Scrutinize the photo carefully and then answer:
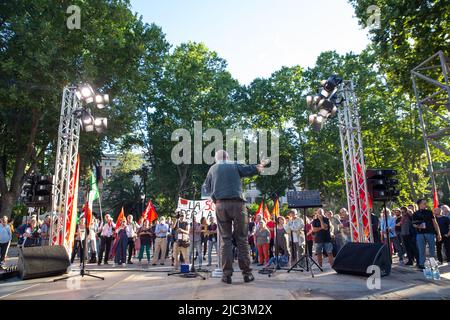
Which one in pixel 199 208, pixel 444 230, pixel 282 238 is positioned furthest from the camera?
pixel 199 208

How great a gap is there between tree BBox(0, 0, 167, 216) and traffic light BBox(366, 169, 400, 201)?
1565 cm

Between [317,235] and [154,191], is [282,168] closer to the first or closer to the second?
[154,191]

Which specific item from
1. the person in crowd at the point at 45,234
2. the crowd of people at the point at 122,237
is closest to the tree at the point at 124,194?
the person in crowd at the point at 45,234

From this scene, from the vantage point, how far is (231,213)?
5566 mm

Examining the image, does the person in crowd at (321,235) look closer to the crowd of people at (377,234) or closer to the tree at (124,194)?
the crowd of people at (377,234)

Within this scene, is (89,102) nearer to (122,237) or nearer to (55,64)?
(122,237)

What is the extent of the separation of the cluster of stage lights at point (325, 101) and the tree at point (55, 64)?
13594mm

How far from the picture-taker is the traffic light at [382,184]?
945 centimetres

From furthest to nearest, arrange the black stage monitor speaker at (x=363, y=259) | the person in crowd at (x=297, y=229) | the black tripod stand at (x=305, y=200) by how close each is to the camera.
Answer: the person in crowd at (x=297, y=229)
the black tripod stand at (x=305, y=200)
the black stage monitor speaker at (x=363, y=259)

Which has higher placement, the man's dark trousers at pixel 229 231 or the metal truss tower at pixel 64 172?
the metal truss tower at pixel 64 172

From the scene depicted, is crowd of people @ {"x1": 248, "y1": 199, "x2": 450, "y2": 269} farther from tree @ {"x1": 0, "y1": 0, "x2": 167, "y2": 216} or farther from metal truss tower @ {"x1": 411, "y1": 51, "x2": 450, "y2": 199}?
tree @ {"x1": 0, "y1": 0, "x2": 167, "y2": 216}

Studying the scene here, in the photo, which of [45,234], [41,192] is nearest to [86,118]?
[41,192]

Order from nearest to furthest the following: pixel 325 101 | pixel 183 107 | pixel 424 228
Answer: pixel 424 228 < pixel 325 101 < pixel 183 107

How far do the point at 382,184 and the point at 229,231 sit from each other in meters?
6.15
